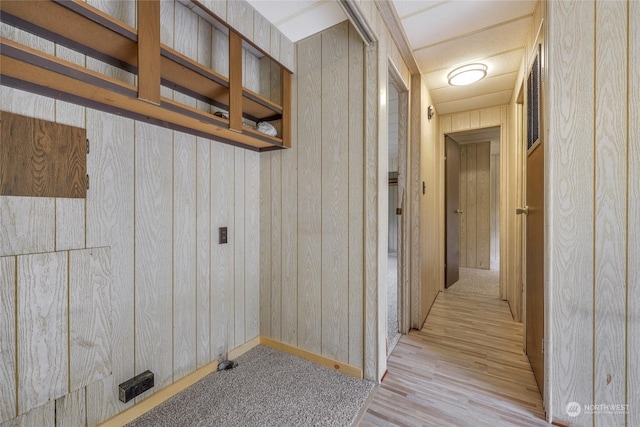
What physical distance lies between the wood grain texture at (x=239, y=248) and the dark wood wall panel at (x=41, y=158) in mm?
864

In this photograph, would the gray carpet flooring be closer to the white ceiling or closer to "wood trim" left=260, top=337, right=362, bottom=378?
"wood trim" left=260, top=337, right=362, bottom=378

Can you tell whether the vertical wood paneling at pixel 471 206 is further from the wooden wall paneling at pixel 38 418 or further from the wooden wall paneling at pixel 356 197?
the wooden wall paneling at pixel 38 418

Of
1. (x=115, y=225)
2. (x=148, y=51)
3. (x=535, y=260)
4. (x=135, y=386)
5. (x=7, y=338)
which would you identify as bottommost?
(x=135, y=386)

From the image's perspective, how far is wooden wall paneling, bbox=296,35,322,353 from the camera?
6.15 feet

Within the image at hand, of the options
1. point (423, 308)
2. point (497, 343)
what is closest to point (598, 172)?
point (497, 343)

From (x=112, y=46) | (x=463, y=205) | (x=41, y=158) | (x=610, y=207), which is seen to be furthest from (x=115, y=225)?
(x=463, y=205)

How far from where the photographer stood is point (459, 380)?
68.3 inches

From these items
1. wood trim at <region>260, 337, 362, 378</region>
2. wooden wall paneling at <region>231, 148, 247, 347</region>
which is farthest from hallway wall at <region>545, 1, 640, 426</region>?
wooden wall paneling at <region>231, 148, 247, 347</region>

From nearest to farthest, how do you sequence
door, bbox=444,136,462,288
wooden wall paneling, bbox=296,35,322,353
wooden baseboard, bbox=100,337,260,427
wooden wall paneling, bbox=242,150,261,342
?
wooden baseboard, bbox=100,337,260,427
wooden wall paneling, bbox=296,35,322,353
wooden wall paneling, bbox=242,150,261,342
door, bbox=444,136,462,288

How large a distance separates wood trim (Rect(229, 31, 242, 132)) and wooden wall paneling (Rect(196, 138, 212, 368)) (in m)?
0.30

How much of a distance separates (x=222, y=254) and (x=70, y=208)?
85cm

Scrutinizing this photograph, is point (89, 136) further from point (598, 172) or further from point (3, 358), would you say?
point (598, 172)

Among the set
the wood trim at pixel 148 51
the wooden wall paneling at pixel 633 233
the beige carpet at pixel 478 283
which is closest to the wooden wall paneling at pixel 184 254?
the wood trim at pixel 148 51

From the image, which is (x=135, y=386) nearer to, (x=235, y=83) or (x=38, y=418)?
(x=38, y=418)
